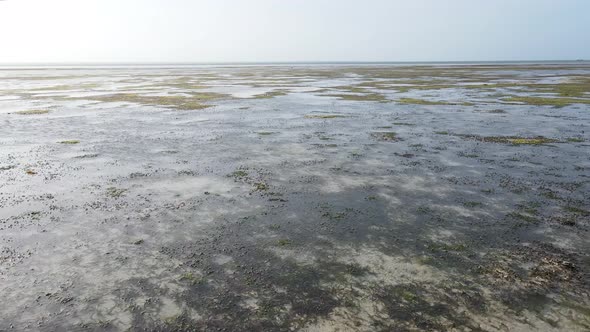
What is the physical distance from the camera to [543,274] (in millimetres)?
9125

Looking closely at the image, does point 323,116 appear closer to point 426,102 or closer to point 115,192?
point 426,102

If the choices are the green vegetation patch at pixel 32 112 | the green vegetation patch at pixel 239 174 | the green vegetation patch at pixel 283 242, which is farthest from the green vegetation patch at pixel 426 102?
the green vegetation patch at pixel 32 112

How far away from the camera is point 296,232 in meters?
11.6

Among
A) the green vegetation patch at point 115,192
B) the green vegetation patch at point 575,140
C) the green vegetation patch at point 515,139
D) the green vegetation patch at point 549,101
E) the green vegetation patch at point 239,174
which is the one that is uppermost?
the green vegetation patch at point 549,101

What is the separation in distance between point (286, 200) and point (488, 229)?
21.1ft

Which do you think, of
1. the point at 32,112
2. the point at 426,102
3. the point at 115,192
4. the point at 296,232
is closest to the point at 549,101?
the point at 426,102

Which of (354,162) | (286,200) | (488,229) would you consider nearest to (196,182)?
(286,200)

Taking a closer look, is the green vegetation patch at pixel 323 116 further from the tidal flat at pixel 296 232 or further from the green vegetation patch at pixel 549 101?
the green vegetation patch at pixel 549 101

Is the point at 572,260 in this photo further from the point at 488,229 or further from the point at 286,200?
the point at 286,200

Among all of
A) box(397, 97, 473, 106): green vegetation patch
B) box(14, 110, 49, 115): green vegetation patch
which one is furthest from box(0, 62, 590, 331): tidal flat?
box(397, 97, 473, 106): green vegetation patch

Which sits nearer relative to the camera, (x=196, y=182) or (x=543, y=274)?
(x=543, y=274)

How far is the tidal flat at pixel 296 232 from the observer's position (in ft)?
25.8

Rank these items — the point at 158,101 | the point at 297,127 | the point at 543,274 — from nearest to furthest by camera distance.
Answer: the point at 543,274, the point at 297,127, the point at 158,101

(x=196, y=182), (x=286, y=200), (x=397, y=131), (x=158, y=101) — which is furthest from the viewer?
(x=158, y=101)
